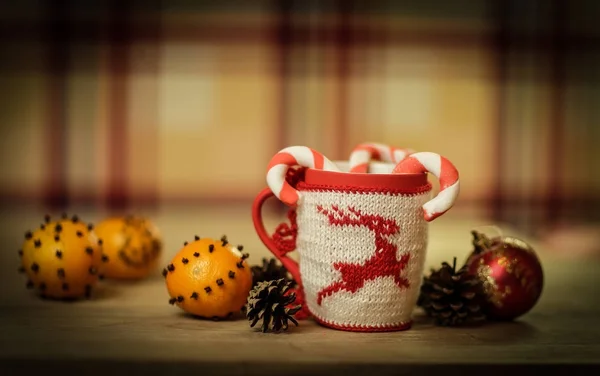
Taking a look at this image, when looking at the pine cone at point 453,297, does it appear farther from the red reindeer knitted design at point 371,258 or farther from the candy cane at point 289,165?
the candy cane at point 289,165

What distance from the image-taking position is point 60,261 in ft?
3.25

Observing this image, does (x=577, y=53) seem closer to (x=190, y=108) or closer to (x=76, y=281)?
(x=190, y=108)

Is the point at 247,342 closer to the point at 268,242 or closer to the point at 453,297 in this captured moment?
the point at 268,242

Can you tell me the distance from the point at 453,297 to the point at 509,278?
84 mm

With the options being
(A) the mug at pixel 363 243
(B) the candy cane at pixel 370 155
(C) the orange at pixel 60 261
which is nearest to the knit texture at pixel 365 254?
(A) the mug at pixel 363 243

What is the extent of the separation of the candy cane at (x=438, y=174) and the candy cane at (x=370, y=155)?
96mm

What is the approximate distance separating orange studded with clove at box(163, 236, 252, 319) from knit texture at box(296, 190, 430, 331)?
0.32 feet

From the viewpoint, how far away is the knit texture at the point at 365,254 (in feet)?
2.82

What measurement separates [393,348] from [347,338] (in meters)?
0.07

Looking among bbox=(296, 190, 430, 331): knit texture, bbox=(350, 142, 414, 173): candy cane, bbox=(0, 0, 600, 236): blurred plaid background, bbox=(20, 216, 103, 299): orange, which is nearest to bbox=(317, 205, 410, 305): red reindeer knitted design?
bbox=(296, 190, 430, 331): knit texture

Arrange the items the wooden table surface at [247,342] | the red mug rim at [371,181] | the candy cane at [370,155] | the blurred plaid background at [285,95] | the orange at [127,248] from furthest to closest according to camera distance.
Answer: the blurred plaid background at [285,95]
the orange at [127,248]
the candy cane at [370,155]
the red mug rim at [371,181]
the wooden table surface at [247,342]

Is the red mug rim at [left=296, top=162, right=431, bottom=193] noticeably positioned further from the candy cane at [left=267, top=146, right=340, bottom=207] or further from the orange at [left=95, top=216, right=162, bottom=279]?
the orange at [left=95, top=216, right=162, bottom=279]

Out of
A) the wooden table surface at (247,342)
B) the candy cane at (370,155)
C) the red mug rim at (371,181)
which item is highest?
the candy cane at (370,155)

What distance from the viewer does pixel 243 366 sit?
2.40 feet
